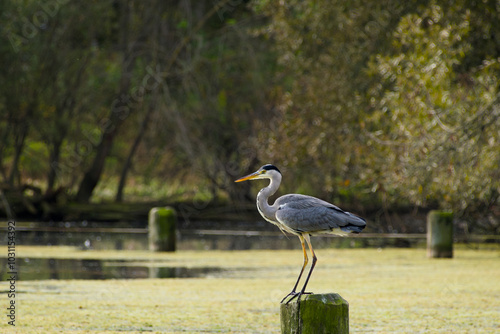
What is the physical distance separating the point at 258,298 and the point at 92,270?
12.0ft

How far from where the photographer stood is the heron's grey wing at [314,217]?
5.89 m

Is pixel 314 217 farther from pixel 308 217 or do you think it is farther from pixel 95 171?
pixel 95 171

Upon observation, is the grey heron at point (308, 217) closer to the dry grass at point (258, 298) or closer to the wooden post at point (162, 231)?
the dry grass at point (258, 298)

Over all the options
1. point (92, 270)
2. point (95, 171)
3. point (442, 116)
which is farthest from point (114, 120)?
point (442, 116)

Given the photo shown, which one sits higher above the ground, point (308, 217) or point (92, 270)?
point (308, 217)

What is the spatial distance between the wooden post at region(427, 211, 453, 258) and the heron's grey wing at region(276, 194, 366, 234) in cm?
834

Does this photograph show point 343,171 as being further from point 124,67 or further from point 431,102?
point 124,67

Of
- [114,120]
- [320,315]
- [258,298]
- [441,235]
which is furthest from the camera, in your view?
[114,120]

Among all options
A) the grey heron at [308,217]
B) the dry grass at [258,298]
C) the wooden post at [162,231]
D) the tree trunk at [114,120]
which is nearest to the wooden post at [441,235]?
the dry grass at [258,298]

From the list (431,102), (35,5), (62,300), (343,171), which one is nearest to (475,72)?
(431,102)

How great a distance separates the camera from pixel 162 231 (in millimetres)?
15008

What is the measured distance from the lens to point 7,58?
20844 millimetres

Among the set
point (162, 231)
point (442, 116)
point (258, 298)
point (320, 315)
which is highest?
point (442, 116)

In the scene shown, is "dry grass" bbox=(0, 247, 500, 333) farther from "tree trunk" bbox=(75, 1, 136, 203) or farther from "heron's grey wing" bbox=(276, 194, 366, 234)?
"tree trunk" bbox=(75, 1, 136, 203)
